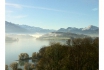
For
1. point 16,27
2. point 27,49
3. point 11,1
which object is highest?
point 11,1

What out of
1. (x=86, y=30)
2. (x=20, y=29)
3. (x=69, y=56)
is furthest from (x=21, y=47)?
(x=86, y=30)

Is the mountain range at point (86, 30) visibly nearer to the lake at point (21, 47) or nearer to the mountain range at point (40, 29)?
the mountain range at point (40, 29)

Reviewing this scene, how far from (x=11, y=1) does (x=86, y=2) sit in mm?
900

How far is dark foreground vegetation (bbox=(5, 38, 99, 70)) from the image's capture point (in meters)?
2.14

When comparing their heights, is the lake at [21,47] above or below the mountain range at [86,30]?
below

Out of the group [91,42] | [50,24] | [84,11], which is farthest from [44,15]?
[91,42]

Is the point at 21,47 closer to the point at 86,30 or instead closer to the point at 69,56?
the point at 69,56

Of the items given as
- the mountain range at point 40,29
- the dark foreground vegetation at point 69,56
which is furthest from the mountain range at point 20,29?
the dark foreground vegetation at point 69,56

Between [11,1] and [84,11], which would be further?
[84,11]

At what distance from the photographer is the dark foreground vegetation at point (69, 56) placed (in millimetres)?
2137

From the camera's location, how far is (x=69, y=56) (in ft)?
7.23

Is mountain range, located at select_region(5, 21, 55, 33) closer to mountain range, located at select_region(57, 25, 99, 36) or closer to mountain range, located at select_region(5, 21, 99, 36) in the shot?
mountain range, located at select_region(5, 21, 99, 36)

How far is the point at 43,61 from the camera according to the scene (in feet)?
7.04
